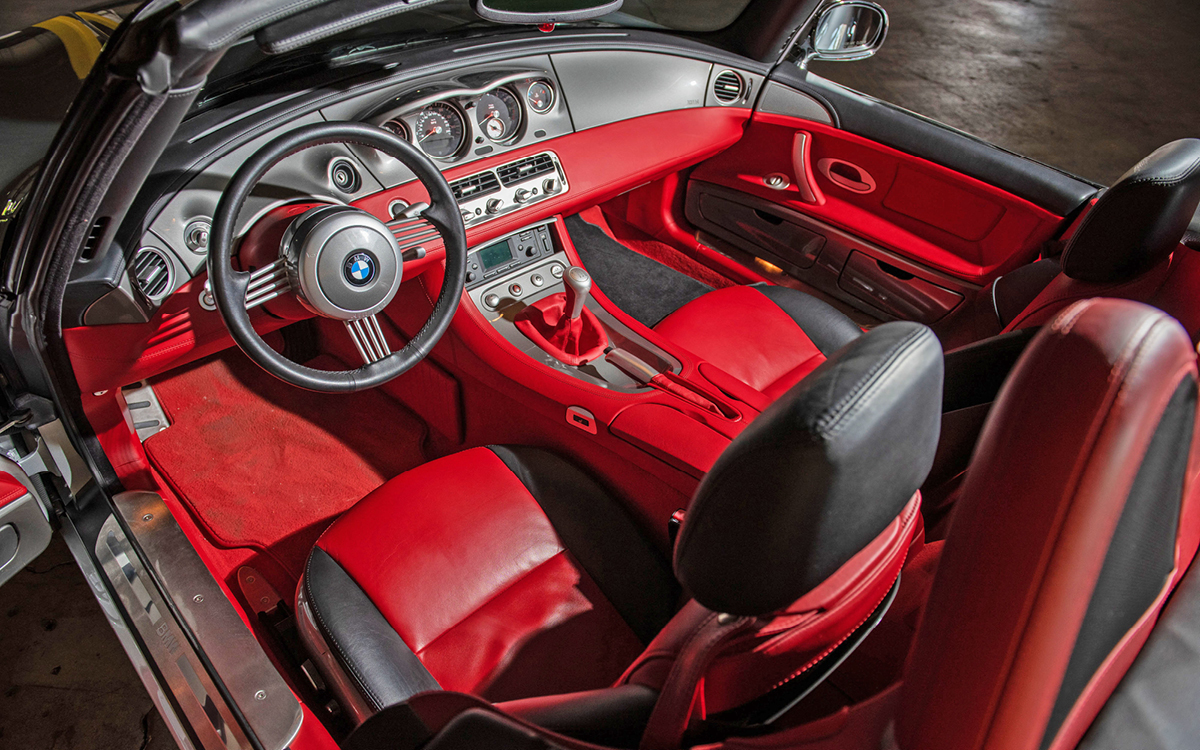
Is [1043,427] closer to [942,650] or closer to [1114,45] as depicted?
[942,650]

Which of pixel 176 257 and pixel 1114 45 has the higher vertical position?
pixel 176 257

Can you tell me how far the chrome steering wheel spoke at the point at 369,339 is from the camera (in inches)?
58.2

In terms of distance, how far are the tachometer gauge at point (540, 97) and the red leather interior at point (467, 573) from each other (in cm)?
106

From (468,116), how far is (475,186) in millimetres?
176

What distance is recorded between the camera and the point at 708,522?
26.2 inches

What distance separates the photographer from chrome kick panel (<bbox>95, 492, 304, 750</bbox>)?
1134 mm

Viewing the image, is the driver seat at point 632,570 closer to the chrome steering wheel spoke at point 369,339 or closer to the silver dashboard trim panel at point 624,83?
the chrome steering wheel spoke at point 369,339

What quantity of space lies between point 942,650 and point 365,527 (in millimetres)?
1106

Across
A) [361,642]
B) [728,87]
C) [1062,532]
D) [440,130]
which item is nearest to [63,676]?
[361,642]

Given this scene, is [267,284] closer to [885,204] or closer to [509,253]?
[509,253]

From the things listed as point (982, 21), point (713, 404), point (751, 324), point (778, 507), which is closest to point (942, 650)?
point (778, 507)

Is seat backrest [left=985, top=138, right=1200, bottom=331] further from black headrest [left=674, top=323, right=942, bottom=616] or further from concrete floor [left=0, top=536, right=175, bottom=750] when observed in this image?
concrete floor [left=0, top=536, right=175, bottom=750]

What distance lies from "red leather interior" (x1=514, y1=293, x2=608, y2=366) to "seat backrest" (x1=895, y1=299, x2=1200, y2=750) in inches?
49.5

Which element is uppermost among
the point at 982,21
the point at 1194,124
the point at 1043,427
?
the point at 1043,427
